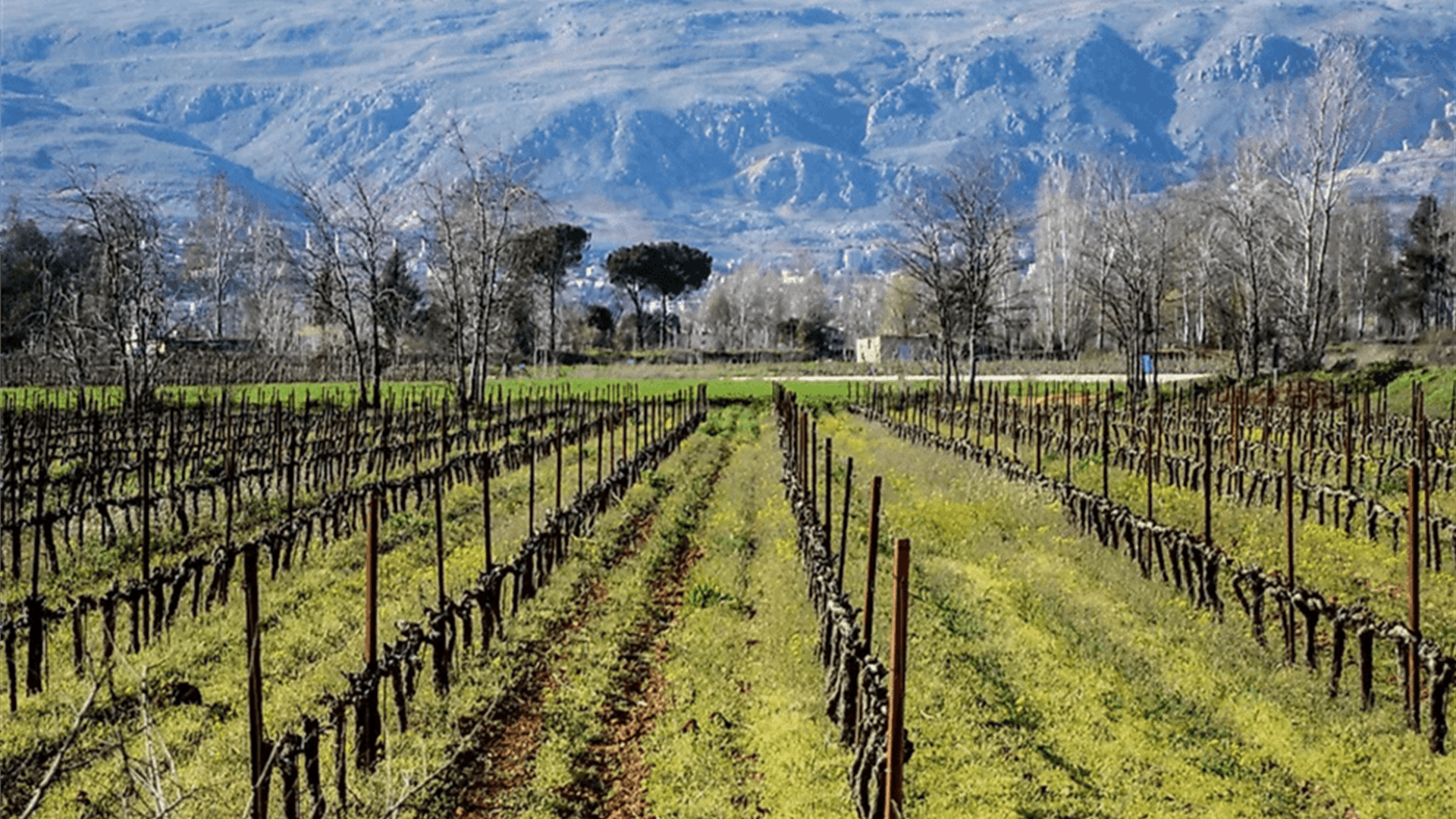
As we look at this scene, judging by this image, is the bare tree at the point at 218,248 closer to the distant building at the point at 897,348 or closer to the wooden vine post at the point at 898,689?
the distant building at the point at 897,348

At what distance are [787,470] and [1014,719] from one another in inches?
421

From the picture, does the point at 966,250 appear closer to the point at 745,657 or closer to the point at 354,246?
the point at 354,246

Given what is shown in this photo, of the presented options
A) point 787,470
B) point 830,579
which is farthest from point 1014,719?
point 787,470

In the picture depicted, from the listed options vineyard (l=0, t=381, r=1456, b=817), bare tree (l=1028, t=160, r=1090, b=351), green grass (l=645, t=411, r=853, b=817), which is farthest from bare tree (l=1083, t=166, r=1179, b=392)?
green grass (l=645, t=411, r=853, b=817)

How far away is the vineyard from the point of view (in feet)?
22.4

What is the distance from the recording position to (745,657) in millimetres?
9555

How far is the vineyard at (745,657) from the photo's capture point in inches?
268

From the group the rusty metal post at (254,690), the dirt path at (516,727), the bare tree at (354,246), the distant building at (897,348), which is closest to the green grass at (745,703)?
the dirt path at (516,727)

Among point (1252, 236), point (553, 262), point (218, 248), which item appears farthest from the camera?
point (553, 262)

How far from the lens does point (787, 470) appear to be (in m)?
18.5

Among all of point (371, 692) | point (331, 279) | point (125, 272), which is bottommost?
point (371, 692)

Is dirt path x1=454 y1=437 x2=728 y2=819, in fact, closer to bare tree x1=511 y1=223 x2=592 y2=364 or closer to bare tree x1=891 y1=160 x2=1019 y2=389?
bare tree x1=891 y1=160 x2=1019 y2=389

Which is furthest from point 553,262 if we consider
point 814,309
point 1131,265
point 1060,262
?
point 1131,265

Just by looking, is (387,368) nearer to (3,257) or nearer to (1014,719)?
(3,257)
